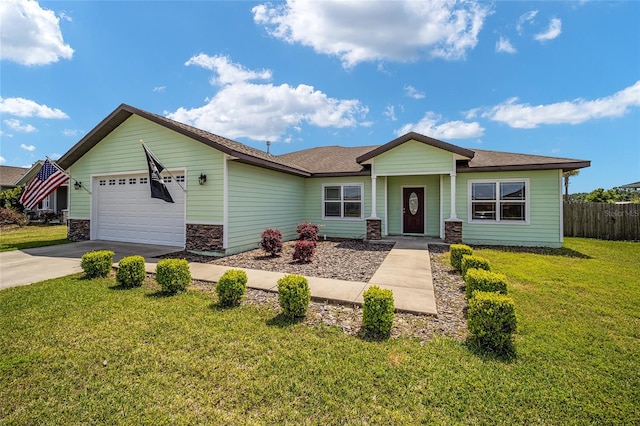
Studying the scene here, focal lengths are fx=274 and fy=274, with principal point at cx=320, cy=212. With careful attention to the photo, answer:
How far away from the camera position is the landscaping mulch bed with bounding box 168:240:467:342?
3807mm

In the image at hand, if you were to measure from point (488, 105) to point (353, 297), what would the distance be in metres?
15.4

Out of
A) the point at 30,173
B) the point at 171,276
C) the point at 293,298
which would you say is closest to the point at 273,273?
the point at 171,276

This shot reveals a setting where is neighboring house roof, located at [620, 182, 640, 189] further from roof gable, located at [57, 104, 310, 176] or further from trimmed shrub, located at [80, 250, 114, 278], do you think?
trimmed shrub, located at [80, 250, 114, 278]

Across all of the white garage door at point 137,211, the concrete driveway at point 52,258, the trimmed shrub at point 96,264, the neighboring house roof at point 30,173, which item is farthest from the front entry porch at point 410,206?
the neighboring house roof at point 30,173

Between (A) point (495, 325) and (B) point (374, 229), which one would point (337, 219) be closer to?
(B) point (374, 229)

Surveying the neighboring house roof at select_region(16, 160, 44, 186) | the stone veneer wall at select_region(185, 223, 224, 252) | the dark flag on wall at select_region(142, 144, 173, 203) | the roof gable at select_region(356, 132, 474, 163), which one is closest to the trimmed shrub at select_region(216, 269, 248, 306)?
the stone veneer wall at select_region(185, 223, 224, 252)

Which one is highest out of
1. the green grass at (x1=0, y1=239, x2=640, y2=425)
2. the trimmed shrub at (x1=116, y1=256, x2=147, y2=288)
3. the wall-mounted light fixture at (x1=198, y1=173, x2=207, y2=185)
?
the wall-mounted light fixture at (x1=198, y1=173, x2=207, y2=185)

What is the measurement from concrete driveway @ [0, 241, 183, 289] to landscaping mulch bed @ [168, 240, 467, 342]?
161 cm

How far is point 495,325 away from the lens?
3158 mm

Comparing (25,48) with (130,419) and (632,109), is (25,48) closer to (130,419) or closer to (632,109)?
(130,419)

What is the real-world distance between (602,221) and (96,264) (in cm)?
1934

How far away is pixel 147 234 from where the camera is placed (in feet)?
34.1

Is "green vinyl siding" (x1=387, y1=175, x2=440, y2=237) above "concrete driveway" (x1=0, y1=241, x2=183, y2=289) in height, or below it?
above

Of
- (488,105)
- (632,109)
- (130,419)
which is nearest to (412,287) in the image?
(130,419)
